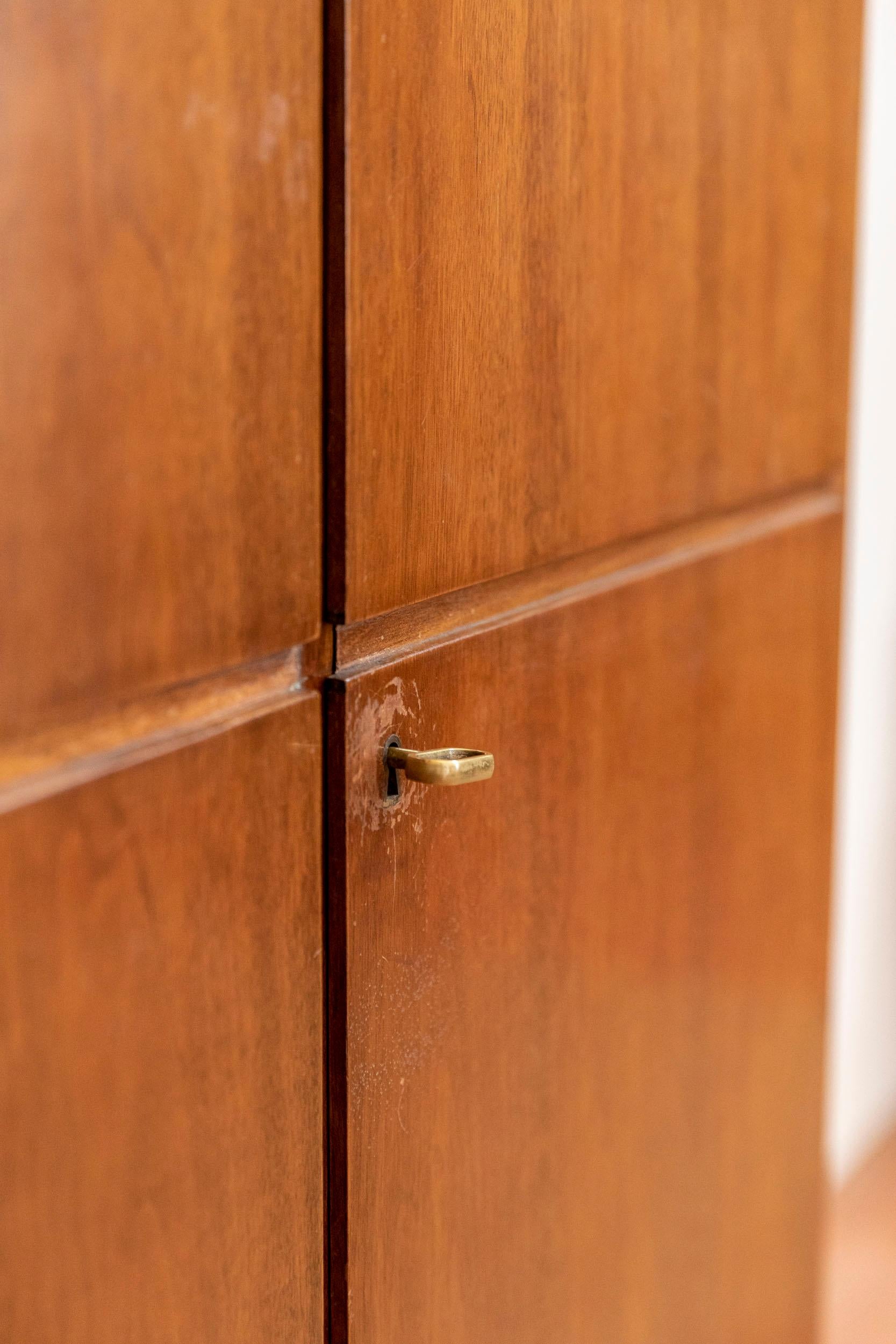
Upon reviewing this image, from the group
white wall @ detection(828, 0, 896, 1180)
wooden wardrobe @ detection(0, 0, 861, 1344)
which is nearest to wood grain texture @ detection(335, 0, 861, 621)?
wooden wardrobe @ detection(0, 0, 861, 1344)

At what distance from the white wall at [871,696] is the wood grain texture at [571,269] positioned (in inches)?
25.4

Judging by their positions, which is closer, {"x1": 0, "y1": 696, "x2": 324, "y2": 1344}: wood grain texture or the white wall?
{"x1": 0, "y1": 696, "x2": 324, "y2": 1344}: wood grain texture

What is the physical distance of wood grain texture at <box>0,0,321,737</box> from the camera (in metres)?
0.35

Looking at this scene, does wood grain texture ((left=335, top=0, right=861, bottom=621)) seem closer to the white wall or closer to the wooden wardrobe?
the wooden wardrobe

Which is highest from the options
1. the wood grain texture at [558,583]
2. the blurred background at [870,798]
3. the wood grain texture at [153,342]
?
the wood grain texture at [153,342]

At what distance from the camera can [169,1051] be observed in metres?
0.41

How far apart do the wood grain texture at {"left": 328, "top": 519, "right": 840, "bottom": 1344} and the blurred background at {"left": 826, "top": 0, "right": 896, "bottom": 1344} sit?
1.86 ft

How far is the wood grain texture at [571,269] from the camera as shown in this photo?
1.56ft

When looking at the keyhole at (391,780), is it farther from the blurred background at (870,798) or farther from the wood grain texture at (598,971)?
the blurred background at (870,798)

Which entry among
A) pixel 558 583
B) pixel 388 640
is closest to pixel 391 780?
pixel 388 640

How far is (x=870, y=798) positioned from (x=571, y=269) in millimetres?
1133

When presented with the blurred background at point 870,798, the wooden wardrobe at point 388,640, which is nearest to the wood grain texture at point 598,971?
the wooden wardrobe at point 388,640

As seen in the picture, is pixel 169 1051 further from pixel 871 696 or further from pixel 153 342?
pixel 871 696

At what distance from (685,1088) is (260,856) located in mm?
403
